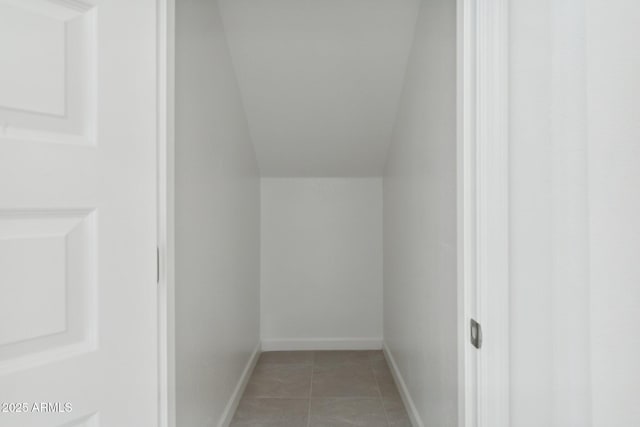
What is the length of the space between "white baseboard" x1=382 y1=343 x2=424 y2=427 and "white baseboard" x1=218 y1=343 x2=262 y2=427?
38.8 inches

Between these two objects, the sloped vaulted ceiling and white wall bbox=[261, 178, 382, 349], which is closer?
the sloped vaulted ceiling

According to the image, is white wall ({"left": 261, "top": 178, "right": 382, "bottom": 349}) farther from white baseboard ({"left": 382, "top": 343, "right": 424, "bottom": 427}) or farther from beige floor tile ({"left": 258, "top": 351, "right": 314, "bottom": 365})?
white baseboard ({"left": 382, "top": 343, "right": 424, "bottom": 427})

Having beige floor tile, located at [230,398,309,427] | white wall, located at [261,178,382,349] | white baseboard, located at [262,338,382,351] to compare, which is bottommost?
beige floor tile, located at [230,398,309,427]
